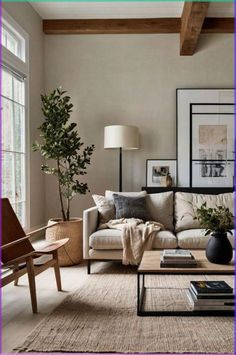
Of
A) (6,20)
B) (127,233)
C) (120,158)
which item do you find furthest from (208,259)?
(6,20)

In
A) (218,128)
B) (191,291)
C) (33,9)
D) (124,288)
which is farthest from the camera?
(218,128)

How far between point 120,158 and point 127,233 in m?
1.40

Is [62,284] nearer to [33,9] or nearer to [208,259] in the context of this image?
[208,259]

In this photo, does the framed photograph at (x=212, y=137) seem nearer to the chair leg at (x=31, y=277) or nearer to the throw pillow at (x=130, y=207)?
the throw pillow at (x=130, y=207)

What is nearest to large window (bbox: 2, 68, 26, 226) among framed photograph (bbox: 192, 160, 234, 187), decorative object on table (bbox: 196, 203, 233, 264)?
decorative object on table (bbox: 196, 203, 233, 264)

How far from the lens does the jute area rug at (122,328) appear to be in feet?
7.06

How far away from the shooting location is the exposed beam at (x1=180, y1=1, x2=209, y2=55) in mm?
3830

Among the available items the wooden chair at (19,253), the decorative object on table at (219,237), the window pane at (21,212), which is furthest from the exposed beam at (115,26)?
the decorative object on table at (219,237)

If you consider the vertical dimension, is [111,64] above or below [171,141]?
above

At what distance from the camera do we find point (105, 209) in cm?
434

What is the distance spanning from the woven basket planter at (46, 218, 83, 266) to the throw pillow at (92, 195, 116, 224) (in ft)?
0.90

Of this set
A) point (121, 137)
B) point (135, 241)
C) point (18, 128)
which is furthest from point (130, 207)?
point (18, 128)

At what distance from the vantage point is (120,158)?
4961mm

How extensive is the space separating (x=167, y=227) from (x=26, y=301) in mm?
1934
